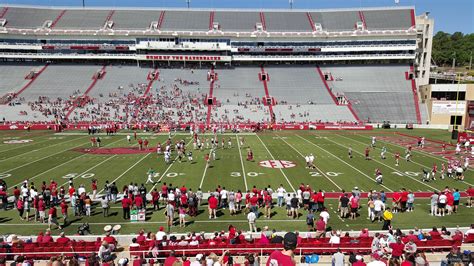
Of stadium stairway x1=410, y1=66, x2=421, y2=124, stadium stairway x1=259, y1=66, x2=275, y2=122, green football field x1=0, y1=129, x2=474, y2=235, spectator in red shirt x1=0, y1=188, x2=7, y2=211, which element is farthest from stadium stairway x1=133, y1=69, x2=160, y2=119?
stadium stairway x1=410, y1=66, x2=421, y2=124

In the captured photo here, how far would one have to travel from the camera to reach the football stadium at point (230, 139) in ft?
36.9

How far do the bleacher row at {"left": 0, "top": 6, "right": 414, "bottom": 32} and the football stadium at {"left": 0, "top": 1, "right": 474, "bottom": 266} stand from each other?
56 cm

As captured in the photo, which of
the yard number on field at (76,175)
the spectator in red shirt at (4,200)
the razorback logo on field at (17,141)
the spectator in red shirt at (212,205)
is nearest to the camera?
the spectator in red shirt at (212,205)

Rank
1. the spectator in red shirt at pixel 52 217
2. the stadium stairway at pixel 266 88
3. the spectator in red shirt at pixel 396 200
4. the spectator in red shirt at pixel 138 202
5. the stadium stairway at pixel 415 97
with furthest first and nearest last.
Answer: the stadium stairway at pixel 415 97 → the stadium stairway at pixel 266 88 → the spectator in red shirt at pixel 396 200 → the spectator in red shirt at pixel 138 202 → the spectator in red shirt at pixel 52 217

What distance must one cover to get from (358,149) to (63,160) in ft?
84.4

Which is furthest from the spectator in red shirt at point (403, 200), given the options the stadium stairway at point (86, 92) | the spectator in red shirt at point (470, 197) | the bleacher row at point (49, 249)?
the stadium stairway at point (86, 92)

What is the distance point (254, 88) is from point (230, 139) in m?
30.2

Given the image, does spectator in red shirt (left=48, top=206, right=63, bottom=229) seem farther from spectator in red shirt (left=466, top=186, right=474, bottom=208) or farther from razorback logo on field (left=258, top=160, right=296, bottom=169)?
spectator in red shirt (left=466, top=186, right=474, bottom=208)

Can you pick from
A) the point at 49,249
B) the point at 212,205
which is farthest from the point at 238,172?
the point at 49,249

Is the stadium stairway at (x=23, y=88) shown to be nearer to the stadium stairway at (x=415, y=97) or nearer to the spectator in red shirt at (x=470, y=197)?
the spectator in red shirt at (x=470, y=197)

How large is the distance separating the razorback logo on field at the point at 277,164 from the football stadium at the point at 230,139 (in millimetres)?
376

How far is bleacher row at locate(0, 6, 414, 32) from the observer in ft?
240

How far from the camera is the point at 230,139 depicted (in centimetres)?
3462

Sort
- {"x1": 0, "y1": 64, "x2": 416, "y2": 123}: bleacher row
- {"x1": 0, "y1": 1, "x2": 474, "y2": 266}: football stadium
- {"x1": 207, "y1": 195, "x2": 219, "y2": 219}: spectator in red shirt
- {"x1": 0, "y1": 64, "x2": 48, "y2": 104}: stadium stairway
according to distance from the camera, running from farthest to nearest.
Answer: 1. {"x1": 0, "y1": 64, "x2": 48, "y2": 104}: stadium stairway
2. {"x1": 0, "y1": 64, "x2": 416, "y2": 123}: bleacher row
3. {"x1": 207, "y1": 195, "x2": 219, "y2": 219}: spectator in red shirt
4. {"x1": 0, "y1": 1, "x2": 474, "y2": 266}: football stadium
